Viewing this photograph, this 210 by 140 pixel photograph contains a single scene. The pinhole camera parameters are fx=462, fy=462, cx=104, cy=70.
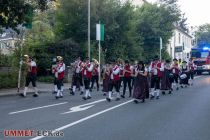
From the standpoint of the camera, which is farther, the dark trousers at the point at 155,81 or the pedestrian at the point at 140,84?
the dark trousers at the point at 155,81

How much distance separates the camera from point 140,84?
61.8 feet

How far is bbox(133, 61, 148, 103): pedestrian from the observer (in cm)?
1869

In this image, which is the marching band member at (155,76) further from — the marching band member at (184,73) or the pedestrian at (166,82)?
the marching band member at (184,73)

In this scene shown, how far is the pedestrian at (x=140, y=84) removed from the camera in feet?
61.3

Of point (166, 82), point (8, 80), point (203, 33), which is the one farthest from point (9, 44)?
point (203, 33)

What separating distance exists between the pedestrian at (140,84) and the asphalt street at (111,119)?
15.2 inches

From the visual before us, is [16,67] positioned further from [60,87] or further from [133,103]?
[133,103]

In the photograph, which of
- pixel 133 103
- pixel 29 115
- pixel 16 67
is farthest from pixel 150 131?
pixel 16 67

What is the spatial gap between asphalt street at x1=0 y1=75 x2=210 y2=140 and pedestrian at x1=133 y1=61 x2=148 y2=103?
0.39 metres

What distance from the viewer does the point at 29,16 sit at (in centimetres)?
2433

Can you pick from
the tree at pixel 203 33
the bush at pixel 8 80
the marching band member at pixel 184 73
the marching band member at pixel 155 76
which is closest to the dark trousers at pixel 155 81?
the marching band member at pixel 155 76

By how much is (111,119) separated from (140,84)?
18.0 ft

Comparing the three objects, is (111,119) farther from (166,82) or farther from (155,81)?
(166,82)

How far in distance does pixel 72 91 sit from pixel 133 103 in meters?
5.30
